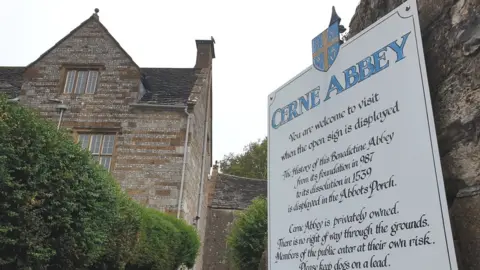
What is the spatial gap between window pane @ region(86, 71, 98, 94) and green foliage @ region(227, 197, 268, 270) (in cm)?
771

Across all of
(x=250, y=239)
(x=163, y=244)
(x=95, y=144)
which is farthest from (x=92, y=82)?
(x=250, y=239)

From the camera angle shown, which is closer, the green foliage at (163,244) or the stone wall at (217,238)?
the green foliage at (163,244)

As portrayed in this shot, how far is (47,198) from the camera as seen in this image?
5766mm

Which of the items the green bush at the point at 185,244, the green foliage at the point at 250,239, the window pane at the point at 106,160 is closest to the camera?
the green bush at the point at 185,244

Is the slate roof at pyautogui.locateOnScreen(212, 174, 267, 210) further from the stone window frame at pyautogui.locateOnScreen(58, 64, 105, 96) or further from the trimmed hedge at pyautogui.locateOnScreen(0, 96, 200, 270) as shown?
the trimmed hedge at pyautogui.locateOnScreen(0, 96, 200, 270)

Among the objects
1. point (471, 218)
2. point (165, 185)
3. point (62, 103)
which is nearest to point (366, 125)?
point (471, 218)

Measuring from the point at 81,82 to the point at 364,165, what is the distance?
15337 millimetres

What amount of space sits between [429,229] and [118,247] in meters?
7.48

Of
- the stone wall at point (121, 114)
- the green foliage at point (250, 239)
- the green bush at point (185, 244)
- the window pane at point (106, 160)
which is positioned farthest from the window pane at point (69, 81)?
the green foliage at point (250, 239)

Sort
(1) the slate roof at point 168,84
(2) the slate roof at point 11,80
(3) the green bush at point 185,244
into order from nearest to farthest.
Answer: (3) the green bush at point 185,244 < (1) the slate roof at point 168,84 < (2) the slate roof at point 11,80

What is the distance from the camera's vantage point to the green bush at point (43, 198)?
526 cm

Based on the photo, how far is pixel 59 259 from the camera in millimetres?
6184

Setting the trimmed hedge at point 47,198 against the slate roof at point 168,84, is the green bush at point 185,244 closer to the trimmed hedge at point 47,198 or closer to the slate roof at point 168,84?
the trimmed hedge at point 47,198

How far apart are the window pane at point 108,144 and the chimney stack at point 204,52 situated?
18.3 ft
